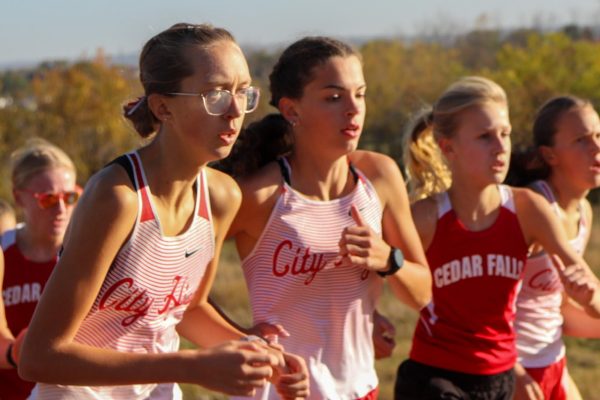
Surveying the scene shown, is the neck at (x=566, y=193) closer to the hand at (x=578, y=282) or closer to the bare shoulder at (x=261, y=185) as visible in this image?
the hand at (x=578, y=282)

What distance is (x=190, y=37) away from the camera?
2979 mm

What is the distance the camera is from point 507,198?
4398 mm

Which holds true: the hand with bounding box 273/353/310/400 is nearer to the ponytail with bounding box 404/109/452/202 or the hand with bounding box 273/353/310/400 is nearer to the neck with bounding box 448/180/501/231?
the neck with bounding box 448/180/501/231

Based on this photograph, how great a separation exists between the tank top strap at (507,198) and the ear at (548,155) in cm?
49

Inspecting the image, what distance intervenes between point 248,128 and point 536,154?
5.60 ft

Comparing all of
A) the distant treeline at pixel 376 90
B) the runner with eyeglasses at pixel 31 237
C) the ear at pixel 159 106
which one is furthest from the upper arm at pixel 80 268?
the distant treeline at pixel 376 90

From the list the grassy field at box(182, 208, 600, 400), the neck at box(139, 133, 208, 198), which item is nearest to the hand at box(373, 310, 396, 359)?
the neck at box(139, 133, 208, 198)

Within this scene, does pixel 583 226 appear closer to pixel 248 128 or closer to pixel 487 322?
pixel 487 322

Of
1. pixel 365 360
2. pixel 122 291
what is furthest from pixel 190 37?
pixel 365 360

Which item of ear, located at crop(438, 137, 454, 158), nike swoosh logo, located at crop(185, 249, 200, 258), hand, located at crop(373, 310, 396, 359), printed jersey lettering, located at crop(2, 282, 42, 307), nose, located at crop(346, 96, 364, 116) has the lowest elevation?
printed jersey lettering, located at crop(2, 282, 42, 307)

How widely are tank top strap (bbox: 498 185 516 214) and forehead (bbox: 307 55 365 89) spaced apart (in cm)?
107

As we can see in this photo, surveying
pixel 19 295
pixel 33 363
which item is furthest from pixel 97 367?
pixel 19 295

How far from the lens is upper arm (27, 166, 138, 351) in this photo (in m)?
2.77

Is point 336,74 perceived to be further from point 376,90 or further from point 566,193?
point 376,90
